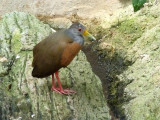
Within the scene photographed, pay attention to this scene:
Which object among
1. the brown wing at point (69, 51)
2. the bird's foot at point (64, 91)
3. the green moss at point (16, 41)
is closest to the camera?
the brown wing at point (69, 51)

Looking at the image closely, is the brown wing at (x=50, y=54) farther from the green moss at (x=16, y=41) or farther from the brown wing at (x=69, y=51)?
the green moss at (x=16, y=41)

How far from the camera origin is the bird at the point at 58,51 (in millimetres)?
4629

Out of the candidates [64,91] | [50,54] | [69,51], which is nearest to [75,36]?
[69,51]

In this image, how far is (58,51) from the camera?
15.2ft

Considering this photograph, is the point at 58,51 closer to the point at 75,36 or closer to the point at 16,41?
the point at 75,36

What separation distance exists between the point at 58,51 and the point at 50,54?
11cm

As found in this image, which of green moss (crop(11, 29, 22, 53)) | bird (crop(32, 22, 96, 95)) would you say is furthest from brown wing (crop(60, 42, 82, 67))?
green moss (crop(11, 29, 22, 53))

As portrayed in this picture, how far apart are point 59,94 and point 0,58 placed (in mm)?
1176

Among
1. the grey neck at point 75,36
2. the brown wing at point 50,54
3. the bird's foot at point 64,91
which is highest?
the grey neck at point 75,36

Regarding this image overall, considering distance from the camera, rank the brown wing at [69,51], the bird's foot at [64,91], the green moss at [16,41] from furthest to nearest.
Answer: the green moss at [16,41] < the bird's foot at [64,91] < the brown wing at [69,51]

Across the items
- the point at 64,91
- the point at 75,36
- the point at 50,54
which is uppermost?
the point at 75,36

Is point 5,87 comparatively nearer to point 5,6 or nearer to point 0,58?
point 0,58

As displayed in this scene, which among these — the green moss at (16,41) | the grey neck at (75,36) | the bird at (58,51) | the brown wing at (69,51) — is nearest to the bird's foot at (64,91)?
the bird at (58,51)

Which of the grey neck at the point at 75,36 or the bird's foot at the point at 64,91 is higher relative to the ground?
the grey neck at the point at 75,36
